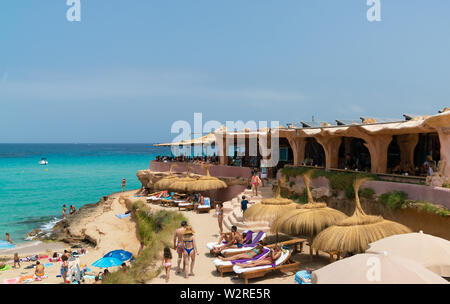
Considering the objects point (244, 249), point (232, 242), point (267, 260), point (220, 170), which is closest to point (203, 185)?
point (220, 170)

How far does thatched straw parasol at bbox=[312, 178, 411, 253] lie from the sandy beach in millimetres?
1342

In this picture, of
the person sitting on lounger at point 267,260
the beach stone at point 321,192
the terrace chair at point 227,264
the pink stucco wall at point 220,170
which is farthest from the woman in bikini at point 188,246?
the pink stucco wall at point 220,170

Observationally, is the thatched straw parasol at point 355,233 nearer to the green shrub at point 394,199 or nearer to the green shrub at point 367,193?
the green shrub at point 394,199

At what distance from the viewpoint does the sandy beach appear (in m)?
8.81

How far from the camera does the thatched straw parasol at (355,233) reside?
8172mm

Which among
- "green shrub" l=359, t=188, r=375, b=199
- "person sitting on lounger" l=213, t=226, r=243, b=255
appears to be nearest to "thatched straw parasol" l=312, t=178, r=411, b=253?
"person sitting on lounger" l=213, t=226, r=243, b=255

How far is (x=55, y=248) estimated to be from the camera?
1977cm

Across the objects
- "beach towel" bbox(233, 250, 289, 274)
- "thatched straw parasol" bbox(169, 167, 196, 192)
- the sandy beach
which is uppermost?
"thatched straw parasol" bbox(169, 167, 196, 192)

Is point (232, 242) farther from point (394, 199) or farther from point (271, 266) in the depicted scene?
point (394, 199)

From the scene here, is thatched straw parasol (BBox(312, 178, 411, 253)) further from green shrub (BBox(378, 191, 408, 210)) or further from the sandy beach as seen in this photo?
green shrub (BBox(378, 191, 408, 210))

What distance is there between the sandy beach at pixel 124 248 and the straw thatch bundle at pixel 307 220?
1063 mm

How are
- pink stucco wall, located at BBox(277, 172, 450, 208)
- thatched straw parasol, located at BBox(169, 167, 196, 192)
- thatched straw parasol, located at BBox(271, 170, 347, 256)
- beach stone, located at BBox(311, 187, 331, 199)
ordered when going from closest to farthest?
thatched straw parasol, located at BBox(271, 170, 347, 256) → pink stucco wall, located at BBox(277, 172, 450, 208) → beach stone, located at BBox(311, 187, 331, 199) → thatched straw parasol, located at BBox(169, 167, 196, 192)

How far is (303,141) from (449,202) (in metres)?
10.8
